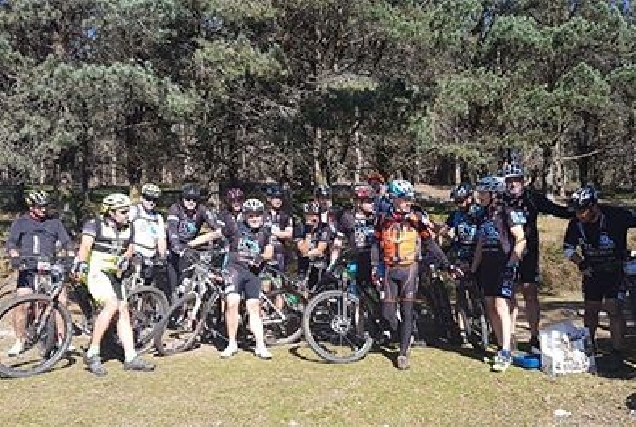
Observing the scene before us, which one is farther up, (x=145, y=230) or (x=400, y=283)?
(x=145, y=230)

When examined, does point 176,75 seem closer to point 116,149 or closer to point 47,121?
point 47,121

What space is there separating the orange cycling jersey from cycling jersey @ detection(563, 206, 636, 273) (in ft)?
4.68

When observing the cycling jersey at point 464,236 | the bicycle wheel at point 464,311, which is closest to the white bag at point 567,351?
the bicycle wheel at point 464,311

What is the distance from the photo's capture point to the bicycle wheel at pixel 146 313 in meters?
7.18

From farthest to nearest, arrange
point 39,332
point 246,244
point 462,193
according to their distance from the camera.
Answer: point 462,193 → point 246,244 → point 39,332

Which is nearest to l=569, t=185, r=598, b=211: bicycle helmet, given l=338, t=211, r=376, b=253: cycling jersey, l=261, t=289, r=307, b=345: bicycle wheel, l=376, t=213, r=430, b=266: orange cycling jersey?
l=376, t=213, r=430, b=266: orange cycling jersey

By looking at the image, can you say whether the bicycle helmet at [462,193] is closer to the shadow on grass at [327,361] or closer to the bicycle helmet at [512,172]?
the bicycle helmet at [512,172]

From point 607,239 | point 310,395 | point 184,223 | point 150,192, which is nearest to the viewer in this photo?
point 310,395

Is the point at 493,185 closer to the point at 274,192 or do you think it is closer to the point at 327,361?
the point at 327,361

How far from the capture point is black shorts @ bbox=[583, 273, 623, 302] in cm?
669

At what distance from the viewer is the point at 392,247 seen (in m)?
6.75

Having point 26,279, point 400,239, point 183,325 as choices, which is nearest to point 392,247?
point 400,239

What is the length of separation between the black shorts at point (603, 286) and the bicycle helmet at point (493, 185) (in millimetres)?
1173

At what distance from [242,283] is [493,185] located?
2577 mm
